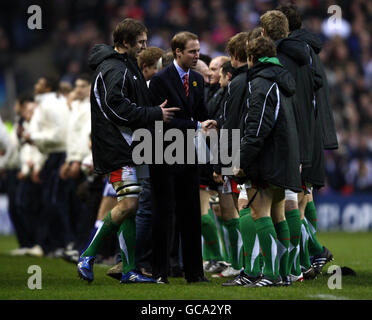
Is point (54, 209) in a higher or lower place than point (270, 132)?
lower

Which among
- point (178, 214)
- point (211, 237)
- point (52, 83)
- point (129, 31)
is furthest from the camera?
point (52, 83)

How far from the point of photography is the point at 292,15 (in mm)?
8742

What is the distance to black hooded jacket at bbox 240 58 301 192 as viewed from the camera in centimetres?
741

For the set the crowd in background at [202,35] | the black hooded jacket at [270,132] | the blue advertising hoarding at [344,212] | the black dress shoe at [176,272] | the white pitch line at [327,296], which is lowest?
the blue advertising hoarding at [344,212]

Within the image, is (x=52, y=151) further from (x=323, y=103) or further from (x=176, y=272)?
(x=323, y=103)

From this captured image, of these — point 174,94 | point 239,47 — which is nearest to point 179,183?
point 174,94

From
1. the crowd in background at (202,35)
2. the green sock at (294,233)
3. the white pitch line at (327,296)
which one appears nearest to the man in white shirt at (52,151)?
the green sock at (294,233)

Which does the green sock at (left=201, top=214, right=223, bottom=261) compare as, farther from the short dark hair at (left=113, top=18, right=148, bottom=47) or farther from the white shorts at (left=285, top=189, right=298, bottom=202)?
the short dark hair at (left=113, top=18, right=148, bottom=47)

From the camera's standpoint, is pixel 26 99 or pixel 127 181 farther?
pixel 26 99

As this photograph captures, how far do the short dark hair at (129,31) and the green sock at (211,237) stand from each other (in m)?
2.31

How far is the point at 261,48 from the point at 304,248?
6.99 feet

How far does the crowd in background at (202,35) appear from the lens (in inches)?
859

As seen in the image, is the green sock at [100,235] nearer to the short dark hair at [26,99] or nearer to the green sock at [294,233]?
the green sock at [294,233]
